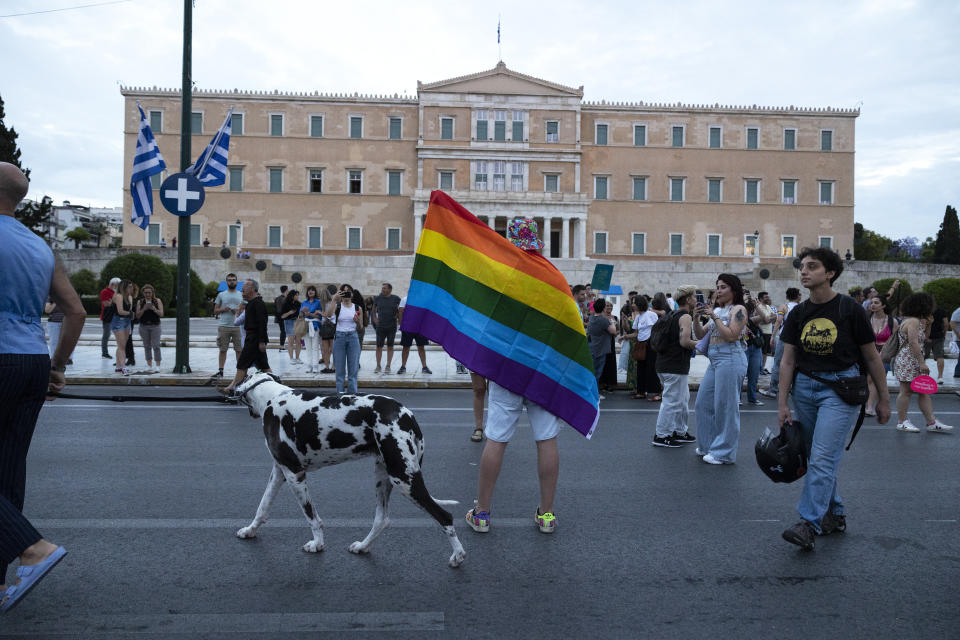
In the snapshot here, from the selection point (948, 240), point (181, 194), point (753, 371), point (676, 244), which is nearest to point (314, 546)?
point (753, 371)

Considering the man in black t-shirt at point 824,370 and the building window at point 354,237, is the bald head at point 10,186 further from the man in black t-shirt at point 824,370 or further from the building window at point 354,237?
the building window at point 354,237

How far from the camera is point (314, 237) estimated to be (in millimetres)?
57188

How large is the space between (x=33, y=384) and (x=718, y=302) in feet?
18.4

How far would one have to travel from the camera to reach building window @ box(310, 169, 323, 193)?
187ft

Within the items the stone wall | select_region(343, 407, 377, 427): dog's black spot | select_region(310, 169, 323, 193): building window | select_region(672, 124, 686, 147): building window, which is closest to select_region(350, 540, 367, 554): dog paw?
select_region(343, 407, 377, 427): dog's black spot

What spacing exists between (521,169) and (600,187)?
6.13 metres

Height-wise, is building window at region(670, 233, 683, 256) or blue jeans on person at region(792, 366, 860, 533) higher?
building window at region(670, 233, 683, 256)

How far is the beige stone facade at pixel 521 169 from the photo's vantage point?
5625 centimetres

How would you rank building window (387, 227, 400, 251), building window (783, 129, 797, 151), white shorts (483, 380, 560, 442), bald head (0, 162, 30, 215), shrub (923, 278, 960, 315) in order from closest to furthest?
bald head (0, 162, 30, 215), white shorts (483, 380, 560, 442), shrub (923, 278, 960, 315), building window (387, 227, 400, 251), building window (783, 129, 797, 151)

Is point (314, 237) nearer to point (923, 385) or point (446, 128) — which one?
point (446, 128)

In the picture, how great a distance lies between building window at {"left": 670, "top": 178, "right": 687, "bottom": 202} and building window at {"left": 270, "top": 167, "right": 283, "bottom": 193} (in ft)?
95.7

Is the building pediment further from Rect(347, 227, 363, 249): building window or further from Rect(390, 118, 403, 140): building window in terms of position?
Rect(347, 227, 363, 249): building window

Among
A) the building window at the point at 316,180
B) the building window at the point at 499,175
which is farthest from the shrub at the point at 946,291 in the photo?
the building window at the point at 316,180

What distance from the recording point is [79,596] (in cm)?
369
